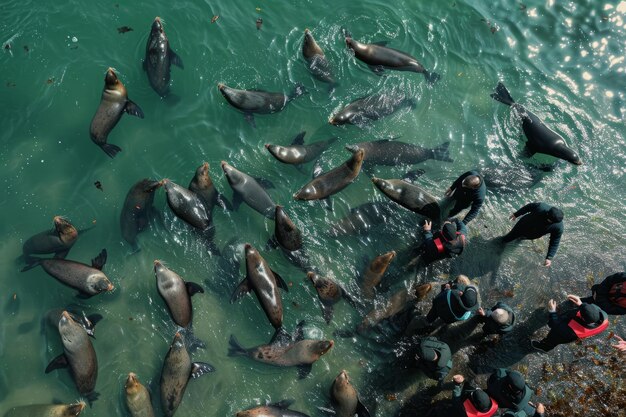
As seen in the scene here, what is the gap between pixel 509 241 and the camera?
32.3ft

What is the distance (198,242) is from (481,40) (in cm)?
875

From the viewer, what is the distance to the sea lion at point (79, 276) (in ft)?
29.9

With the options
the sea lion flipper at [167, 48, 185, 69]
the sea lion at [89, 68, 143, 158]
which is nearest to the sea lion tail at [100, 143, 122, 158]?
the sea lion at [89, 68, 143, 158]

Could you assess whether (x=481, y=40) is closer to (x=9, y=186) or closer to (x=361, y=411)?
(x=361, y=411)

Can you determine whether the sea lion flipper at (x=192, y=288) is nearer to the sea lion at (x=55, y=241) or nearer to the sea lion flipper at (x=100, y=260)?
the sea lion flipper at (x=100, y=260)

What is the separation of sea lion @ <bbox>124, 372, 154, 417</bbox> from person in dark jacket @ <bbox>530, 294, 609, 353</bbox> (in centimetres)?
724

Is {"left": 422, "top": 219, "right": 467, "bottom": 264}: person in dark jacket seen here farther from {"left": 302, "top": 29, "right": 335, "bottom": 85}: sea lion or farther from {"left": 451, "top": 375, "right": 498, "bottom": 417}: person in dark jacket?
{"left": 302, "top": 29, "right": 335, "bottom": 85}: sea lion

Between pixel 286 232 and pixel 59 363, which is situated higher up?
pixel 286 232

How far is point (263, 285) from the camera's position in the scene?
9.02m

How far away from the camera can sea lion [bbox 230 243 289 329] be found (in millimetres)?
8945

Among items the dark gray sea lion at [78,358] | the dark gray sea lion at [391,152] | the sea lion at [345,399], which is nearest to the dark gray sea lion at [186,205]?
the dark gray sea lion at [78,358]

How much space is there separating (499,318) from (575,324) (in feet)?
4.13

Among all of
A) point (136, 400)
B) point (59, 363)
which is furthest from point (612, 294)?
point (59, 363)

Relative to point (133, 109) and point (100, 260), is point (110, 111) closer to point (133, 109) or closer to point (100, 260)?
point (133, 109)
